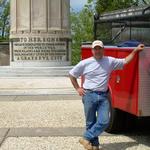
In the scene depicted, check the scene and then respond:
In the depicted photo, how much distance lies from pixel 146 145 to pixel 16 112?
14.8 feet

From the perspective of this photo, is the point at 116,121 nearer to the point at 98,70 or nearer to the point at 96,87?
the point at 96,87

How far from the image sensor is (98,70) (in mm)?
7723

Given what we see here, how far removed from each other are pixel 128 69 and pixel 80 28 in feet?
163

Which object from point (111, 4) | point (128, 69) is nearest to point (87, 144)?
point (128, 69)

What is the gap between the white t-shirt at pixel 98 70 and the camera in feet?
25.3

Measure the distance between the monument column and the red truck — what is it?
44.8ft

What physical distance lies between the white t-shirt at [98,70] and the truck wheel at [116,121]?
1.20 meters

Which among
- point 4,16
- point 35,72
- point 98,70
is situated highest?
point 4,16

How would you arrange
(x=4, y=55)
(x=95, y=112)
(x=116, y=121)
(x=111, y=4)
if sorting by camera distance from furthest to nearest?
(x=111, y=4), (x=4, y=55), (x=116, y=121), (x=95, y=112)

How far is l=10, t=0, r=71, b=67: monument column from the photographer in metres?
23.8

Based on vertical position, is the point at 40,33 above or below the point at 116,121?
above

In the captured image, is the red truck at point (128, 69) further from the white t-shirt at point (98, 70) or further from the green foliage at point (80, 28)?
the green foliage at point (80, 28)

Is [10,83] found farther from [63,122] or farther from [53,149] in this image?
[53,149]

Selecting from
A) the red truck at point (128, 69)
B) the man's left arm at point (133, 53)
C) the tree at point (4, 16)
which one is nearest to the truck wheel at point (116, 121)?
the red truck at point (128, 69)
